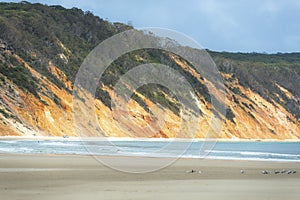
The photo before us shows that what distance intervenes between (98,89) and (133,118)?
20.0ft

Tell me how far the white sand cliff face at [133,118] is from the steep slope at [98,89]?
115 millimetres

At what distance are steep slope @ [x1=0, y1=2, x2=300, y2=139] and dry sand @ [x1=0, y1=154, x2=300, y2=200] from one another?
36.5 metres

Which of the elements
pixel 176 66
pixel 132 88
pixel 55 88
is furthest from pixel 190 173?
pixel 176 66

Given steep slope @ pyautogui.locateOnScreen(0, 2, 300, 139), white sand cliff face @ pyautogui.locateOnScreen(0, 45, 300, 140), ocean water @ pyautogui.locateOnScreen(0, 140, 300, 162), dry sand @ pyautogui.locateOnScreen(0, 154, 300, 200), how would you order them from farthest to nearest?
1. steep slope @ pyautogui.locateOnScreen(0, 2, 300, 139)
2. white sand cliff face @ pyautogui.locateOnScreen(0, 45, 300, 140)
3. ocean water @ pyautogui.locateOnScreen(0, 140, 300, 162)
4. dry sand @ pyautogui.locateOnScreen(0, 154, 300, 200)

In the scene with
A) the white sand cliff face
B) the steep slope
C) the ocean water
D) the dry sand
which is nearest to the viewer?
the dry sand

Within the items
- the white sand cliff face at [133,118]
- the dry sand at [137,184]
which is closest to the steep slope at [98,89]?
the white sand cliff face at [133,118]

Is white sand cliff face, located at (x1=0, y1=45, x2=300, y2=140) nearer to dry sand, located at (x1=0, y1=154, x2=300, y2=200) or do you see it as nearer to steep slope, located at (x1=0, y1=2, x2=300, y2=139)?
steep slope, located at (x1=0, y1=2, x2=300, y2=139)

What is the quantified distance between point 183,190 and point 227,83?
96.7m

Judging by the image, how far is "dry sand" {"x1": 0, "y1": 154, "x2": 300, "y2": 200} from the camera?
1420 cm

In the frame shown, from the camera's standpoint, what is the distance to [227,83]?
111 metres

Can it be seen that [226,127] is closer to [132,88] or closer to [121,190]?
[132,88]

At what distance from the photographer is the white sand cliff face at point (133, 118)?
6128 centimetres

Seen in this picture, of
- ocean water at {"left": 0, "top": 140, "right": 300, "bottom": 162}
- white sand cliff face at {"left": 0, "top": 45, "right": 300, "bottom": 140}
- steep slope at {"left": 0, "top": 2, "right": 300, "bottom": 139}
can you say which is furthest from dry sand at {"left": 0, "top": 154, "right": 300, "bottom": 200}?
steep slope at {"left": 0, "top": 2, "right": 300, "bottom": 139}

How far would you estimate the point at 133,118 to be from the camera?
253 feet
